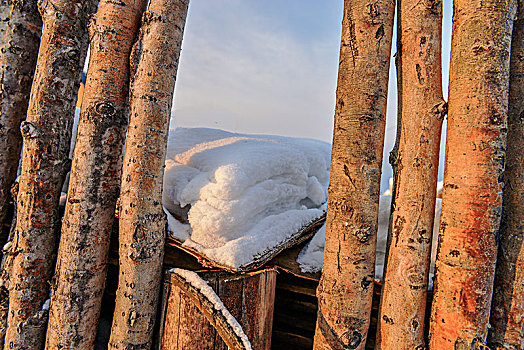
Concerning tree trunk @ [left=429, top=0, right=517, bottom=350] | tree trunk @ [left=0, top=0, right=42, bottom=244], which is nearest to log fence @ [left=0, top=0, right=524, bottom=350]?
tree trunk @ [left=429, top=0, right=517, bottom=350]

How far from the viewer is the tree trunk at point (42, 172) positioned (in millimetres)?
2229

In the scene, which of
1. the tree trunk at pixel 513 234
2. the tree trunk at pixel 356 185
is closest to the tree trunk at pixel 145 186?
the tree trunk at pixel 356 185

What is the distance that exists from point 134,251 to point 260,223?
83cm

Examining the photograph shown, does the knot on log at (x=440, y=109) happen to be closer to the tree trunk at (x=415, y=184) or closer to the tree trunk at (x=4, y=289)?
the tree trunk at (x=415, y=184)

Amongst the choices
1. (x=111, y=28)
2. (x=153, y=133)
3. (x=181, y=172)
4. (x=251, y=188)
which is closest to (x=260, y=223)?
(x=251, y=188)

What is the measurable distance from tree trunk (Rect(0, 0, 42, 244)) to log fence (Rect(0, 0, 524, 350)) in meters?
0.35

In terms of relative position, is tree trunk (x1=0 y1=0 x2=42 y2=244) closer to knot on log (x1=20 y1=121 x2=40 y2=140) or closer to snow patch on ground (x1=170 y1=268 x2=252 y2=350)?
knot on log (x1=20 y1=121 x2=40 y2=140)

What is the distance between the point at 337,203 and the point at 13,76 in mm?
2805

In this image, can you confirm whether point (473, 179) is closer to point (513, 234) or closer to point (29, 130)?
point (513, 234)

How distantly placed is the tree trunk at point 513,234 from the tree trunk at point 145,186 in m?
1.98

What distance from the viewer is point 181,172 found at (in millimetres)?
Answer: 2396

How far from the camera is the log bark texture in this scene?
5.80 feet

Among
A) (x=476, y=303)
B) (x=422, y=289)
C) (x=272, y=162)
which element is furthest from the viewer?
(x=272, y=162)

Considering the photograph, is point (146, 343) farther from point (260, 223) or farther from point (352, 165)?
point (352, 165)
